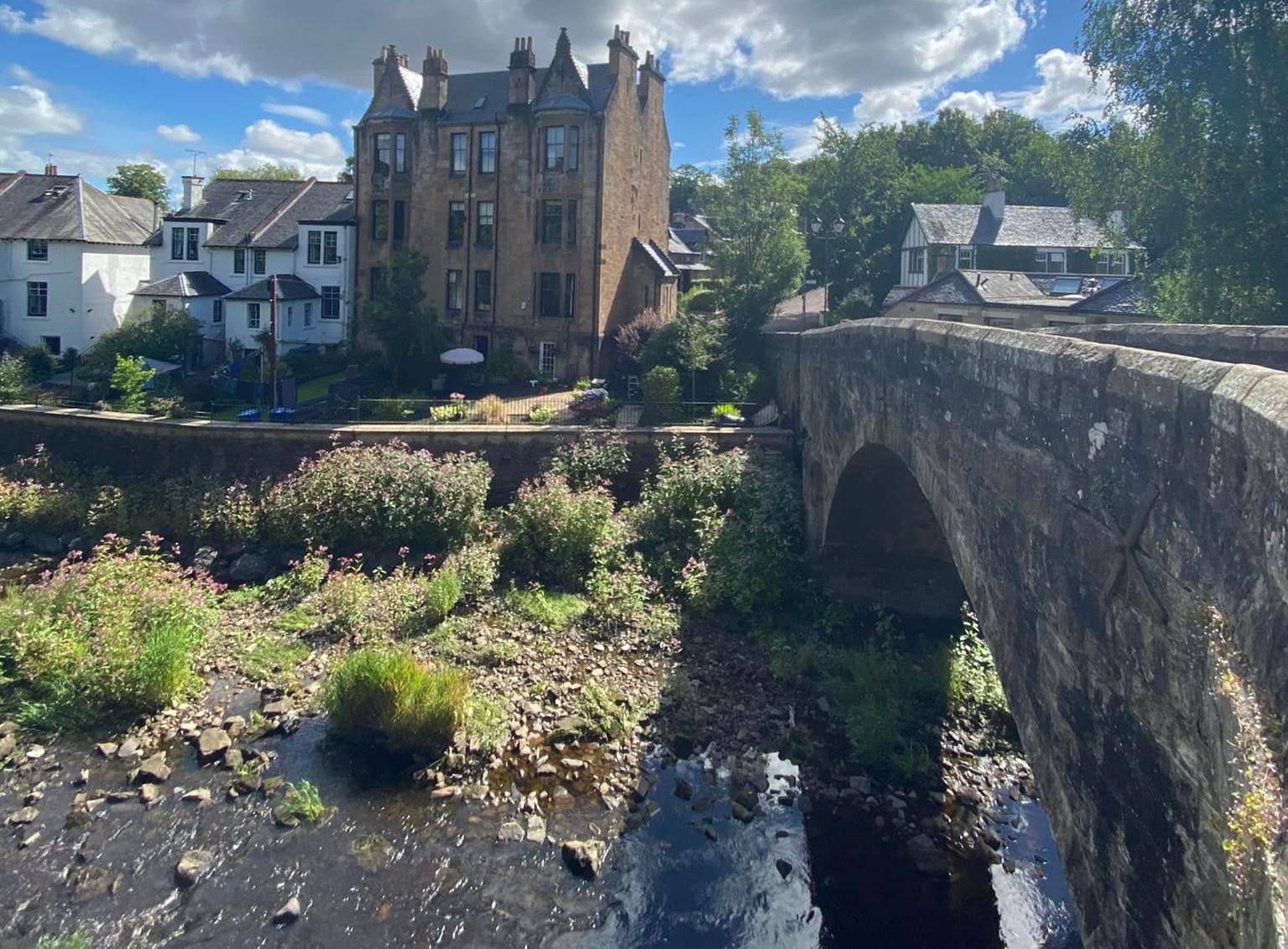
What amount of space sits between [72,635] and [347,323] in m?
25.8

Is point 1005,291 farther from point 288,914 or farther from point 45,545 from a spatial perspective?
point 288,914

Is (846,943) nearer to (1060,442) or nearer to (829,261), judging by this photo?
(1060,442)

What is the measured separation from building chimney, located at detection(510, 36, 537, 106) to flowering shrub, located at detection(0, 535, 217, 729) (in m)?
24.5

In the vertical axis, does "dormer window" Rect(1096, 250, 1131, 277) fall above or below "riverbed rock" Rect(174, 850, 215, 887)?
above

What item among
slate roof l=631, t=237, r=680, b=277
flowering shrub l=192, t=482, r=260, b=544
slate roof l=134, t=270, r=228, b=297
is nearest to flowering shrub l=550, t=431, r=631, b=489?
flowering shrub l=192, t=482, r=260, b=544

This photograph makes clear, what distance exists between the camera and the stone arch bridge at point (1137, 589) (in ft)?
13.9

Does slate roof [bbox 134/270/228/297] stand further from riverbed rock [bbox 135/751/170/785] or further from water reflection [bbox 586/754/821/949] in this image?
water reflection [bbox 586/754/821/949]

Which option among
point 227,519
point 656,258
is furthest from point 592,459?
point 656,258

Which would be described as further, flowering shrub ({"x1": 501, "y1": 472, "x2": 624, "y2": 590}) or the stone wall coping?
the stone wall coping

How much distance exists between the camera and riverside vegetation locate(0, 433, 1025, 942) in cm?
1514

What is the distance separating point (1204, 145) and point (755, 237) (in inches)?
804

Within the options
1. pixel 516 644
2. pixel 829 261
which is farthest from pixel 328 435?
pixel 829 261

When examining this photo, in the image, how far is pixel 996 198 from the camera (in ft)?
158

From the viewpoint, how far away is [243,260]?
42469 mm
